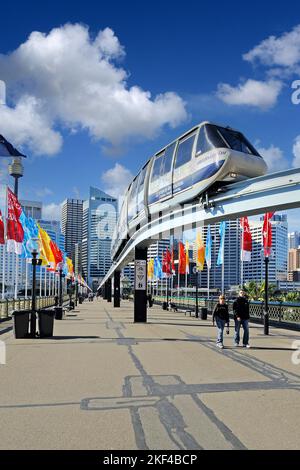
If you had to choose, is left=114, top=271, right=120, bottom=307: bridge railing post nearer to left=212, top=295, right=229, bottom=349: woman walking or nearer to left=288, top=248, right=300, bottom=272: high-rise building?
left=212, top=295, right=229, bottom=349: woman walking

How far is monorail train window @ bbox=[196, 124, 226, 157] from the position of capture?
627 inches

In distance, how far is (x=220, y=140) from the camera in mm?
15977

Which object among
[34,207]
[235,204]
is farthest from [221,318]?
[34,207]

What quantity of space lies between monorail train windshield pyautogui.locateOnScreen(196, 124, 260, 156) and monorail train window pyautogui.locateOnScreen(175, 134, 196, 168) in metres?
0.66

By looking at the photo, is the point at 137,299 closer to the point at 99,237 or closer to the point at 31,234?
the point at 31,234

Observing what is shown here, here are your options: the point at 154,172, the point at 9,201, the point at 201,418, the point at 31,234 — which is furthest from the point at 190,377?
the point at 31,234

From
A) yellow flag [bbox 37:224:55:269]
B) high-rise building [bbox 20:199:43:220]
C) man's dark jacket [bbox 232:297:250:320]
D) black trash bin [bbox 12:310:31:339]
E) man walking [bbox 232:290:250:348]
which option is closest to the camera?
man walking [bbox 232:290:250:348]

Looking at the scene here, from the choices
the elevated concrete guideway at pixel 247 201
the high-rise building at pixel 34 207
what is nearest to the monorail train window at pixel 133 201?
the elevated concrete guideway at pixel 247 201

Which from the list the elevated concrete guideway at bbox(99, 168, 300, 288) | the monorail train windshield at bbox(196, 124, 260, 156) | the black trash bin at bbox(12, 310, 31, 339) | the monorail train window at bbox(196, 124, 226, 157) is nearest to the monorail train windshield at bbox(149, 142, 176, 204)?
the elevated concrete guideway at bbox(99, 168, 300, 288)

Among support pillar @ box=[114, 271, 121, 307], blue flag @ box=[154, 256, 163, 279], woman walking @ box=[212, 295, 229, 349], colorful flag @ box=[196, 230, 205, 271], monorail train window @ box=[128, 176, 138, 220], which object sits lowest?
support pillar @ box=[114, 271, 121, 307]

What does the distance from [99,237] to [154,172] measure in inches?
5792

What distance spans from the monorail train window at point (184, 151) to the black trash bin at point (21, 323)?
8.23m

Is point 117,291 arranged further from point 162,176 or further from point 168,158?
point 168,158

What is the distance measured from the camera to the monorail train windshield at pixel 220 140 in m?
16.0
